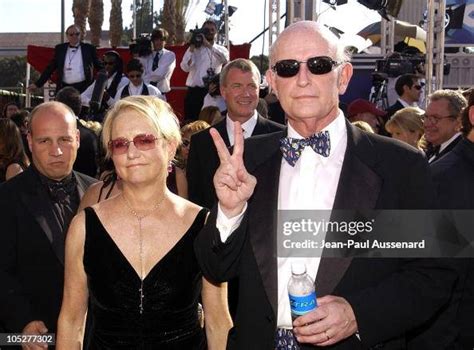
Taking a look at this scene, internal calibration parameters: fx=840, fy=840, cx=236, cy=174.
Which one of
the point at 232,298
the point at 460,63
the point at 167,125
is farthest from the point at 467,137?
the point at 460,63

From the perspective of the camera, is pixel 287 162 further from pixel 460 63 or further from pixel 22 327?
pixel 460 63

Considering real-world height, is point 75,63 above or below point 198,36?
below

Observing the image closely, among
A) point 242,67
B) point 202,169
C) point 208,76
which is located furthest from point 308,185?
point 208,76

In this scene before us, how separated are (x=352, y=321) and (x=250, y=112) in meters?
3.98

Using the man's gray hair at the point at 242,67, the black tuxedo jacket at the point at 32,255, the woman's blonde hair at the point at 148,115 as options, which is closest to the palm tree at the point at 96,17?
the man's gray hair at the point at 242,67

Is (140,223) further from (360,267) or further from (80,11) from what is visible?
(80,11)

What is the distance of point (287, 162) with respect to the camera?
131 inches

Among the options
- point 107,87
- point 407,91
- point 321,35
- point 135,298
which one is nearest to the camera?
point 321,35

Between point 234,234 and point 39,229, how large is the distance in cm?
174

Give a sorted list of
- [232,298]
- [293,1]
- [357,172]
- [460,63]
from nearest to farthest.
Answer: [357,172] < [232,298] < [293,1] < [460,63]

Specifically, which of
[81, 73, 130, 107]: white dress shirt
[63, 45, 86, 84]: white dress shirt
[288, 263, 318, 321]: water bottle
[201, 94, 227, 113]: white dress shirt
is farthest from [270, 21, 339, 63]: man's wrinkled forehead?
[63, 45, 86, 84]: white dress shirt

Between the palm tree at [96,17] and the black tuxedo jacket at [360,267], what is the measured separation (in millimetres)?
26272

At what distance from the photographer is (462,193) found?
384cm

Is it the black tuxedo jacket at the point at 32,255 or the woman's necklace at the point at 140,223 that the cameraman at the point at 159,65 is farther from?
the woman's necklace at the point at 140,223
